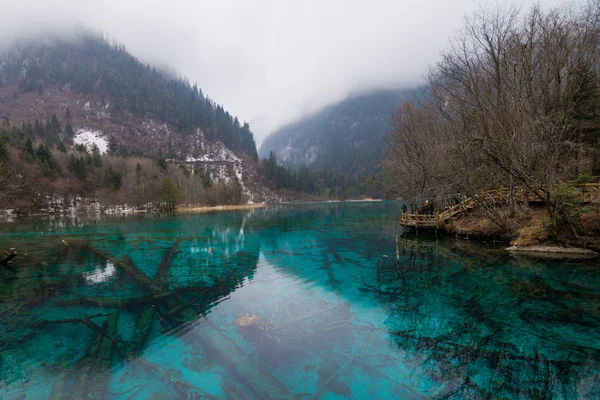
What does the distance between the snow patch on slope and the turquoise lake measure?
15674cm

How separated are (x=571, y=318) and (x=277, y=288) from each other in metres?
9.56

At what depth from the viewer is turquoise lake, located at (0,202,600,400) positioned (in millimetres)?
5543

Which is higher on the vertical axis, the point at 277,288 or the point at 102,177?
the point at 102,177

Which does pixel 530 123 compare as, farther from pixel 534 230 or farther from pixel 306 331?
pixel 306 331

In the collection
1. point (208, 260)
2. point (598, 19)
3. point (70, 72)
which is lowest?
point (208, 260)

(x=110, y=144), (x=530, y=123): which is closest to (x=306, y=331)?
(x=530, y=123)

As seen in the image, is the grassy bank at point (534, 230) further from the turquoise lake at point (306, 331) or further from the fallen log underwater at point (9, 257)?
the fallen log underwater at point (9, 257)

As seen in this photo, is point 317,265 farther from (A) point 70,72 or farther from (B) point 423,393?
(A) point 70,72

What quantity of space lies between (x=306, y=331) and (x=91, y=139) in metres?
180

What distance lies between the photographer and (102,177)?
301ft

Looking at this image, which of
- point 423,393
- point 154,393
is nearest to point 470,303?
point 423,393

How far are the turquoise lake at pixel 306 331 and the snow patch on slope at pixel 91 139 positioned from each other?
514ft

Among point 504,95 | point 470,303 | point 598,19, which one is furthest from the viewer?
point 598,19

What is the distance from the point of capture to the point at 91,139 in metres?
145
